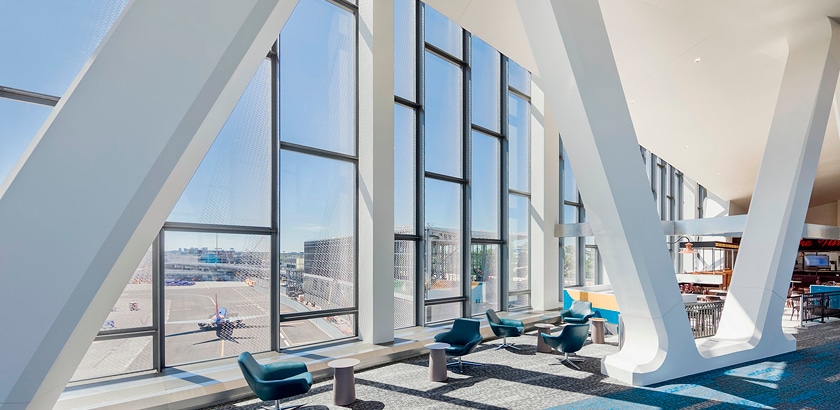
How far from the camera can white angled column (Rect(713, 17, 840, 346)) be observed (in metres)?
7.52

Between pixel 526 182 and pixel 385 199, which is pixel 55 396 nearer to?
pixel 385 199

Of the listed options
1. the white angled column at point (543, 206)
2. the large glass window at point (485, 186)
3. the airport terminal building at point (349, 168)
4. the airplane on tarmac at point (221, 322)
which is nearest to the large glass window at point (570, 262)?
the white angled column at point (543, 206)

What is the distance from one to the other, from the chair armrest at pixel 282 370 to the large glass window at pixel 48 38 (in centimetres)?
401

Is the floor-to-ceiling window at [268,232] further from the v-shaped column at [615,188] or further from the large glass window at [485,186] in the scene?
the v-shaped column at [615,188]

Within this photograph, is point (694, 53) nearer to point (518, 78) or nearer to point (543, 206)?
point (518, 78)

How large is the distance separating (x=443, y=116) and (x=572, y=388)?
19.5 ft

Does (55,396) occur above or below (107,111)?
below

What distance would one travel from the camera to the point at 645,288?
621 centimetres

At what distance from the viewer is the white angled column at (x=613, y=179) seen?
218 inches

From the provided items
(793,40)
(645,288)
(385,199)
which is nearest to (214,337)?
(385,199)

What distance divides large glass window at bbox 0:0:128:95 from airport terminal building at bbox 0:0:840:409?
22 mm

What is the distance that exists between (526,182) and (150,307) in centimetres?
923

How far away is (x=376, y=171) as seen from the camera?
7777 mm

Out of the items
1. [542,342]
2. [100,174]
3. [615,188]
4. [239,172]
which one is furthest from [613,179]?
[100,174]
